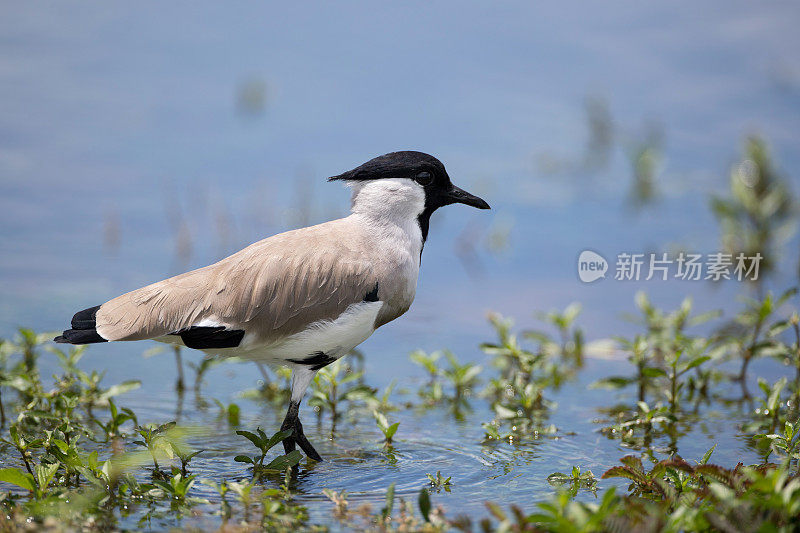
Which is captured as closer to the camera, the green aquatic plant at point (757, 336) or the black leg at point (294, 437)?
the black leg at point (294, 437)

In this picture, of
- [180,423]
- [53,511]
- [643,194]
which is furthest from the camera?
[643,194]

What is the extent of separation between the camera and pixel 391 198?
5.53 metres

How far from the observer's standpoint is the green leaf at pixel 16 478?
4.26 meters

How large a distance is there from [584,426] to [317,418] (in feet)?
5.76

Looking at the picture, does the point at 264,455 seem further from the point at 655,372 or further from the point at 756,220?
the point at 756,220

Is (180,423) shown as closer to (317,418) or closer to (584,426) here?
(317,418)

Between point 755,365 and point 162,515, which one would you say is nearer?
point 162,515

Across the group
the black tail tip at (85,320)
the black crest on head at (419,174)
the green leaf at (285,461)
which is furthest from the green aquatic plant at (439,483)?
the black tail tip at (85,320)

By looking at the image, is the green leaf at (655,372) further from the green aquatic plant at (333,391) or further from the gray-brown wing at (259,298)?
the gray-brown wing at (259,298)

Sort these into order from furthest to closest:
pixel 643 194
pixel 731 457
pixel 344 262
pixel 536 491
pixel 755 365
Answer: pixel 643 194
pixel 755 365
pixel 731 457
pixel 344 262
pixel 536 491

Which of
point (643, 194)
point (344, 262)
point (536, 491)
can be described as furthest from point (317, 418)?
point (643, 194)

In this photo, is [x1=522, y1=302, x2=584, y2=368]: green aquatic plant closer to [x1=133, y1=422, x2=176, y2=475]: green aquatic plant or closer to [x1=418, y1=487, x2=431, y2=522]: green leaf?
[x1=133, y1=422, x2=176, y2=475]: green aquatic plant

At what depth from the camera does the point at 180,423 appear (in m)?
6.18

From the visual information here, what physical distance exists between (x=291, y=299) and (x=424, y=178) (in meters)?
1.08
